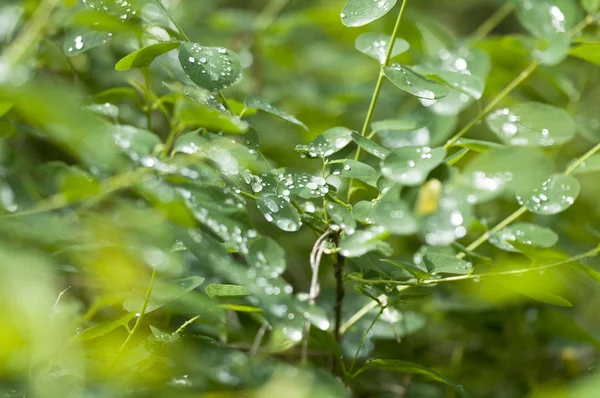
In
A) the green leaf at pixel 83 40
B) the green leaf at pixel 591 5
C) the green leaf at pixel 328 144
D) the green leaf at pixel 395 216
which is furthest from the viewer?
the green leaf at pixel 591 5

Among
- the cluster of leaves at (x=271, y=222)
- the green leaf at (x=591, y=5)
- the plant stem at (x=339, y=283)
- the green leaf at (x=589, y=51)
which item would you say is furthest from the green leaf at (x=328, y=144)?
the green leaf at (x=591, y=5)

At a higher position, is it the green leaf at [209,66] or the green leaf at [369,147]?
the green leaf at [209,66]

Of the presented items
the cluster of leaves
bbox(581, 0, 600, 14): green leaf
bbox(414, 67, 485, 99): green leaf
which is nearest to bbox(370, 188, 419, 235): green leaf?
the cluster of leaves

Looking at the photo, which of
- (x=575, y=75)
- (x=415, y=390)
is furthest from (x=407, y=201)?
(x=575, y=75)

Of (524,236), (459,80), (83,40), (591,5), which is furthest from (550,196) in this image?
(83,40)

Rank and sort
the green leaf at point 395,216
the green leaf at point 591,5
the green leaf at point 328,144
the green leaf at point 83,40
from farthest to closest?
the green leaf at point 591,5 < the green leaf at point 83,40 < the green leaf at point 328,144 < the green leaf at point 395,216

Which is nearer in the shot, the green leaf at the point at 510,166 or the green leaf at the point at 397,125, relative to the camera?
the green leaf at the point at 510,166

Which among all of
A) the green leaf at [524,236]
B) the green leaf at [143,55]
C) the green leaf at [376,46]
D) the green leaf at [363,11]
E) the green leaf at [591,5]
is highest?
the green leaf at [363,11]

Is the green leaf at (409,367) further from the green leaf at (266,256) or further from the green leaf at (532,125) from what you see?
the green leaf at (532,125)
